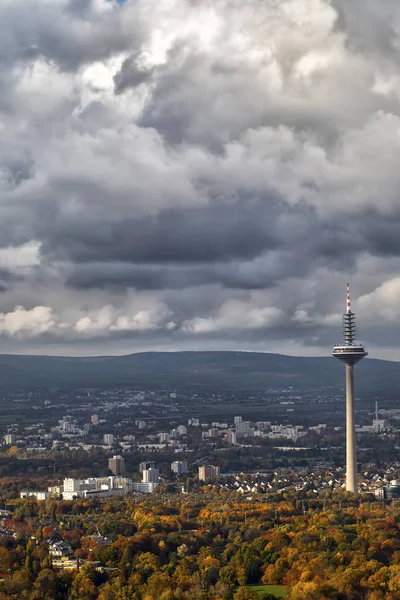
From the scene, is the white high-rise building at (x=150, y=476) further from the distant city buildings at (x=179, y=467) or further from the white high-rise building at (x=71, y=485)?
the white high-rise building at (x=71, y=485)

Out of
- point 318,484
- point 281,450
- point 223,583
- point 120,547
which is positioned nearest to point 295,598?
point 223,583

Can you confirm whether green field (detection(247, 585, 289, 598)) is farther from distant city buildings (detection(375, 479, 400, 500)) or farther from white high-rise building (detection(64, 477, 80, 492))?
white high-rise building (detection(64, 477, 80, 492))

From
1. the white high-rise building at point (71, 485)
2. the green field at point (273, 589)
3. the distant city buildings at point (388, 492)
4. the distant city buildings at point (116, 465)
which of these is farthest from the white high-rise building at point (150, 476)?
the green field at point (273, 589)

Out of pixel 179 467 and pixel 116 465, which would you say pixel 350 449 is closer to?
pixel 179 467

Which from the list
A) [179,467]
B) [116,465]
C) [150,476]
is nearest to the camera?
[150,476]

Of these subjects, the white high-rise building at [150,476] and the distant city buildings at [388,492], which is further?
the white high-rise building at [150,476]

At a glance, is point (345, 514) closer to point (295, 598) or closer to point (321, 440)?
point (295, 598)

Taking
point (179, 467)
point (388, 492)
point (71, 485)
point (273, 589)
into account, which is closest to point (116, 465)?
point (179, 467)
